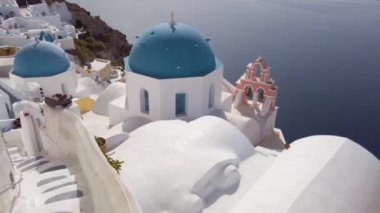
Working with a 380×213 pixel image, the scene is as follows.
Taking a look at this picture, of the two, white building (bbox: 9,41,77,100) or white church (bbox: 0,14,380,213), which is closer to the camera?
white church (bbox: 0,14,380,213)

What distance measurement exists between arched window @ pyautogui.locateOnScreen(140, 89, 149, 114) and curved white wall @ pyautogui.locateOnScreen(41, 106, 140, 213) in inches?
196

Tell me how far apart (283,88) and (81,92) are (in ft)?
98.4

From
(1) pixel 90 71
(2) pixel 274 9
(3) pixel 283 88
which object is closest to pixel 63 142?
(1) pixel 90 71

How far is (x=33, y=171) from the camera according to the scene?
24.3 feet

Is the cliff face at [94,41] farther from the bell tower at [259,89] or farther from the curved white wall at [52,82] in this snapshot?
the bell tower at [259,89]

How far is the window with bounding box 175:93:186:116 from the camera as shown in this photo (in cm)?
1287

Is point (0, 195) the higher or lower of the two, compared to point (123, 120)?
higher

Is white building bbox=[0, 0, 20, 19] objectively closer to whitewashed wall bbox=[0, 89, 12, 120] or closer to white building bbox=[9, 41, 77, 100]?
white building bbox=[9, 41, 77, 100]

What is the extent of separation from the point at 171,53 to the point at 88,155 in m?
6.95

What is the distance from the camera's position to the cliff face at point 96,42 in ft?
107

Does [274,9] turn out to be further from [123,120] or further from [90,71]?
[123,120]

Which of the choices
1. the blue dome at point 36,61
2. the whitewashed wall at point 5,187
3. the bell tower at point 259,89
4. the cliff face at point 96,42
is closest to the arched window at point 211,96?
the bell tower at point 259,89

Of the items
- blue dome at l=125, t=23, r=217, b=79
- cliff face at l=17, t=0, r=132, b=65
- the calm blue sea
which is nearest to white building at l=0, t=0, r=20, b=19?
cliff face at l=17, t=0, r=132, b=65

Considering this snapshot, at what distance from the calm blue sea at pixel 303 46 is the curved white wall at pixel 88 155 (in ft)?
86.1
